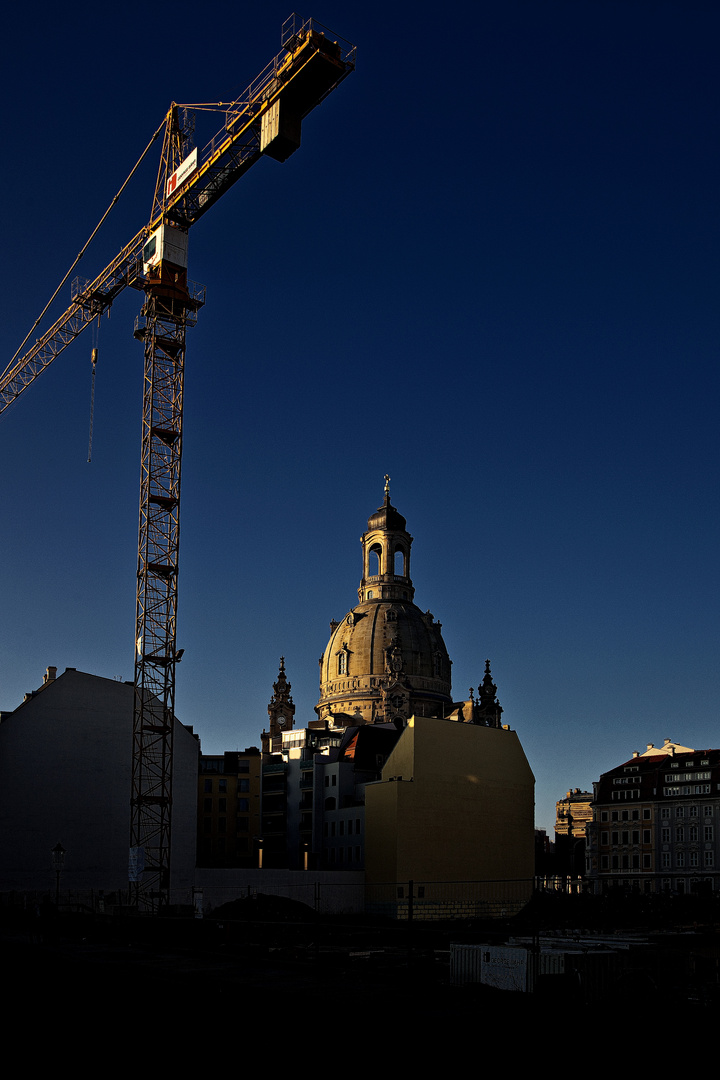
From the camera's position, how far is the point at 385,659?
495ft

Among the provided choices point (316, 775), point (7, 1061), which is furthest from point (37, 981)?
point (316, 775)

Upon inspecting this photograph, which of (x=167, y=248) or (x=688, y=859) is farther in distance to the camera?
(x=688, y=859)

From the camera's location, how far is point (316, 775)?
102 m

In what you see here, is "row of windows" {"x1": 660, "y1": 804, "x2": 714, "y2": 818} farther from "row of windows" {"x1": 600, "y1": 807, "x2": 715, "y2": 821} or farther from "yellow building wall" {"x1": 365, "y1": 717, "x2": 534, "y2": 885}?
"yellow building wall" {"x1": 365, "y1": 717, "x2": 534, "y2": 885}

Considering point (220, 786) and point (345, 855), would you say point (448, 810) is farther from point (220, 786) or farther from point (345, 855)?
point (220, 786)

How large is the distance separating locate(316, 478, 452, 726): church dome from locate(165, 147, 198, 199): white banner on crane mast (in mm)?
77029

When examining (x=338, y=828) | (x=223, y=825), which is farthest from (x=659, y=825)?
(x=223, y=825)

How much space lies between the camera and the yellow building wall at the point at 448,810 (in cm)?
8288

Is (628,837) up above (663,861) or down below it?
above

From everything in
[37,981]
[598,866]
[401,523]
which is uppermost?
[401,523]

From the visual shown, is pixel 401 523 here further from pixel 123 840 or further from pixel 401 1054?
pixel 401 1054

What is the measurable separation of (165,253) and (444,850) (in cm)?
5050

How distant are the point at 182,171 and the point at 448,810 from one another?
2085 inches

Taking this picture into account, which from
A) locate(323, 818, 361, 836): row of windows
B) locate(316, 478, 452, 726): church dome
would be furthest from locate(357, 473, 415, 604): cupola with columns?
locate(323, 818, 361, 836): row of windows
